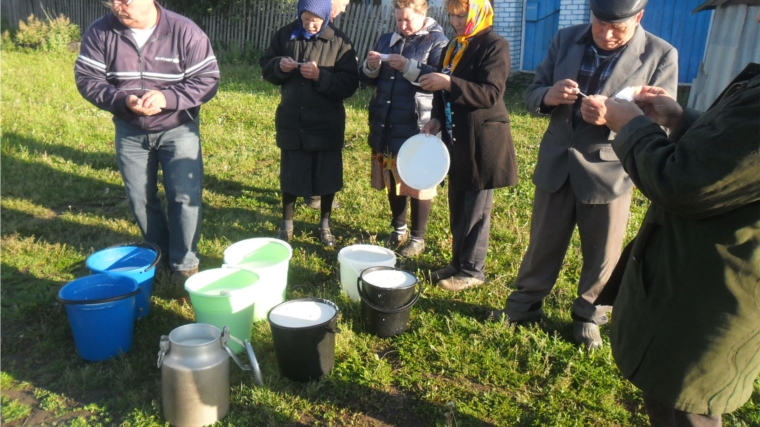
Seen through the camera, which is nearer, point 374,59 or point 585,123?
point 585,123

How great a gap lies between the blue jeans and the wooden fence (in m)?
9.01

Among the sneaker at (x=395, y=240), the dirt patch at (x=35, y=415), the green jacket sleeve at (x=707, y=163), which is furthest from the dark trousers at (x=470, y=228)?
the dirt patch at (x=35, y=415)

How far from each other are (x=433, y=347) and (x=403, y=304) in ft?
0.98

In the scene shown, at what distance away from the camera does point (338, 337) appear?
3389 millimetres

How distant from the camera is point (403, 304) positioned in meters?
3.40

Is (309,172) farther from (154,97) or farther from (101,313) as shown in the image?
(101,313)

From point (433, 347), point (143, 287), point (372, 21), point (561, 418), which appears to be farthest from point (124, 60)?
point (372, 21)

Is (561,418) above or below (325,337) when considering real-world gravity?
below

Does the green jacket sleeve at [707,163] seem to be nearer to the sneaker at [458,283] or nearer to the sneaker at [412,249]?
the sneaker at [458,283]

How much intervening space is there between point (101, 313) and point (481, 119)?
2480 mm

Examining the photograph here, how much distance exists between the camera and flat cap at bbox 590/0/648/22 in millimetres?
2668

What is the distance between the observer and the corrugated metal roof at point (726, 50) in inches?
313

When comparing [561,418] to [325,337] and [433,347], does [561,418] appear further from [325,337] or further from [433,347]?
[325,337]

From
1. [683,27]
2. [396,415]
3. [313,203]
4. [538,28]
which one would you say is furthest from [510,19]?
[396,415]
